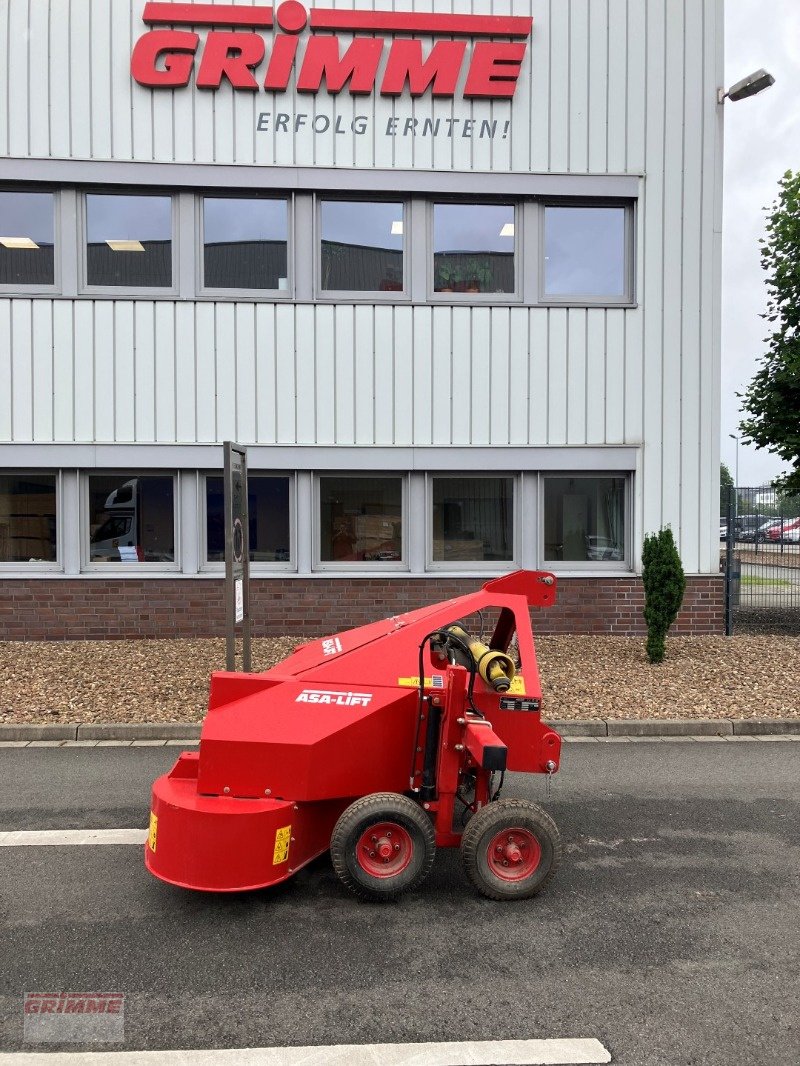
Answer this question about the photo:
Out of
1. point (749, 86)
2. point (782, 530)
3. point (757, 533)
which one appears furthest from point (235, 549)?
point (749, 86)

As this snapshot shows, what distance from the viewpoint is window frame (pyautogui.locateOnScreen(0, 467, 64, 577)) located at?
9.91 m

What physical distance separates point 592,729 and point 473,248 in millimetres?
6770

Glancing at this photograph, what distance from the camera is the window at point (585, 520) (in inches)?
408

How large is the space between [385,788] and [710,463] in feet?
27.2

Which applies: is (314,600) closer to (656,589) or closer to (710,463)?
(656,589)

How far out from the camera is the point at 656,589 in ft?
27.4

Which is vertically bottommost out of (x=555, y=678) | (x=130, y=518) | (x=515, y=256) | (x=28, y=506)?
(x=555, y=678)

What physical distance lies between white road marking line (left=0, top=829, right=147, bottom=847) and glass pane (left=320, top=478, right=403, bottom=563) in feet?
20.0

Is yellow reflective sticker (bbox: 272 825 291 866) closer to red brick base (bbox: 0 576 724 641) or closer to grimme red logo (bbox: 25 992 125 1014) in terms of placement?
grimme red logo (bbox: 25 992 125 1014)

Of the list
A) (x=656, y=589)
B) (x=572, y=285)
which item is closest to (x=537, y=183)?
(x=572, y=285)

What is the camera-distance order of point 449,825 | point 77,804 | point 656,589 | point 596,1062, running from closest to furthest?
point 596,1062
point 449,825
point 77,804
point 656,589

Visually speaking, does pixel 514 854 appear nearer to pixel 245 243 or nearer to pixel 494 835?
pixel 494 835

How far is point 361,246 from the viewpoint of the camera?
10109 mm

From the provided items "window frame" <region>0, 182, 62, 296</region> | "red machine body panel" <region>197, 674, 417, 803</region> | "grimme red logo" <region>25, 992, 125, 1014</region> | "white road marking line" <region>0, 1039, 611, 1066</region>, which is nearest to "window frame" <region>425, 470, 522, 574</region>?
"window frame" <region>0, 182, 62, 296</region>
